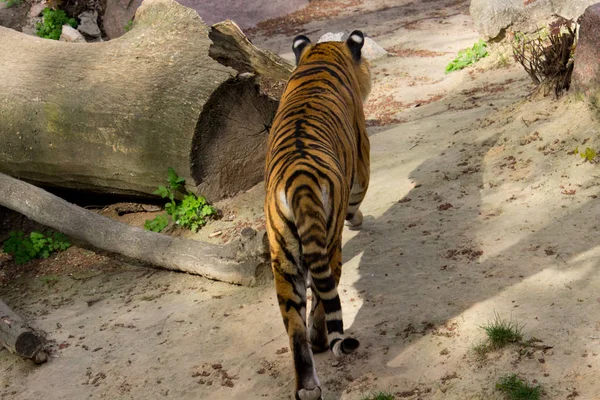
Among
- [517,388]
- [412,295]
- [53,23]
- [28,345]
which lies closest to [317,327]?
[412,295]

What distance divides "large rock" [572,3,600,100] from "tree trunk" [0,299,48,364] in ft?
15.4

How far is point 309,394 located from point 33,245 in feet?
13.6

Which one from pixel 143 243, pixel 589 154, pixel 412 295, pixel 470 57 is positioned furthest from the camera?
pixel 470 57

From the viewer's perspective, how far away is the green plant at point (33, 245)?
22.8 ft

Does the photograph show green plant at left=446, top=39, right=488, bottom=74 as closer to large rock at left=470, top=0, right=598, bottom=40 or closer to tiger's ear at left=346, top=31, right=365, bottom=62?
large rock at left=470, top=0, right=598, bottom=40

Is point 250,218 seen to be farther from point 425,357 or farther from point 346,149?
point 425,357

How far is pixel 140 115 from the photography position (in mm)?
6855

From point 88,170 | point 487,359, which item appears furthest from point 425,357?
point 88,170

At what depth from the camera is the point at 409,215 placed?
238 inches

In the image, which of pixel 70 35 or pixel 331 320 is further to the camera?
pixel 70 35

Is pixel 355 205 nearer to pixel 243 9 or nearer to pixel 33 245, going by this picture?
pixel 33 245

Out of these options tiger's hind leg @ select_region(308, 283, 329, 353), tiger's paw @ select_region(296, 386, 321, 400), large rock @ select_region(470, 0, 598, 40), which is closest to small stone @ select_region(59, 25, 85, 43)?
large rock @ select_region(470, 0, 598, 40)

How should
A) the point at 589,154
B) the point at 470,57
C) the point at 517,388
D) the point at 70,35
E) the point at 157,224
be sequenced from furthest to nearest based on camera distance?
the point at 70,35, the point at 470,57, the point at 157,224, the point at 589,154, the point at 517,388

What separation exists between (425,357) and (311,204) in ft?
3.71
